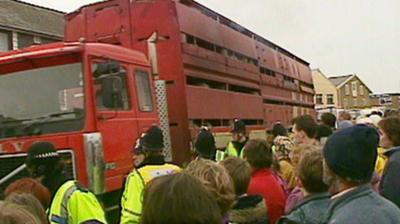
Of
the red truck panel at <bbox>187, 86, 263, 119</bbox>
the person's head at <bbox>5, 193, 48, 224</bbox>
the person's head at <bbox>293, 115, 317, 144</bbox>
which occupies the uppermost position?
the red truck panel at <bbox>187, 86, 263, 119</bbox>

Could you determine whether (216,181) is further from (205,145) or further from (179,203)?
(205,145)

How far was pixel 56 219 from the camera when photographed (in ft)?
11.9

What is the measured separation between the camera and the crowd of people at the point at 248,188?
2.18 metres

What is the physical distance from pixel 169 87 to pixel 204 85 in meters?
1.02

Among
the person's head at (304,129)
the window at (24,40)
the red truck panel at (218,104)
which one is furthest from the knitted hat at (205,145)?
the window at (24,40)

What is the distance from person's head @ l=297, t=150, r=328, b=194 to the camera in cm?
373

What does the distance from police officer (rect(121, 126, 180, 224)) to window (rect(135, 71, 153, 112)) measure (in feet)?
8.91

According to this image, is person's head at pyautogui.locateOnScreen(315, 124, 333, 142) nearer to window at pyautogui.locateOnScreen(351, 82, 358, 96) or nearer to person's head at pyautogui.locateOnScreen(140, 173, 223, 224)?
person's head at pyautogui.locateOnScreen(140, 173, 223, 224)

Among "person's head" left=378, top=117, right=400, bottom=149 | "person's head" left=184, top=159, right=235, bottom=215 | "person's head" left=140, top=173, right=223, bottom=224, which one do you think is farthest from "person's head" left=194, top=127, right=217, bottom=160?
"person's head" left=140, top=173, right=223, bottom=224

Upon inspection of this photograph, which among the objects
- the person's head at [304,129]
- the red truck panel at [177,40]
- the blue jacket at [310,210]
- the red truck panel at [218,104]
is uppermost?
the red truck panel at [177,40]

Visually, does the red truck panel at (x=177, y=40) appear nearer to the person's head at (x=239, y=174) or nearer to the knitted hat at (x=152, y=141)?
the knitted hat at (x=152, y=141)

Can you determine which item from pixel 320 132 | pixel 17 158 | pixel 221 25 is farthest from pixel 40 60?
pixel 221 25

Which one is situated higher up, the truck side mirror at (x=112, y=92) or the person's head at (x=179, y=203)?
the truck side mirror at (x=112, y=92)

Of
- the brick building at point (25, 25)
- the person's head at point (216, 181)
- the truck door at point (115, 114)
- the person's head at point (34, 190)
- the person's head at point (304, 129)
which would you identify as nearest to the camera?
the person's head at point (216, 181)
